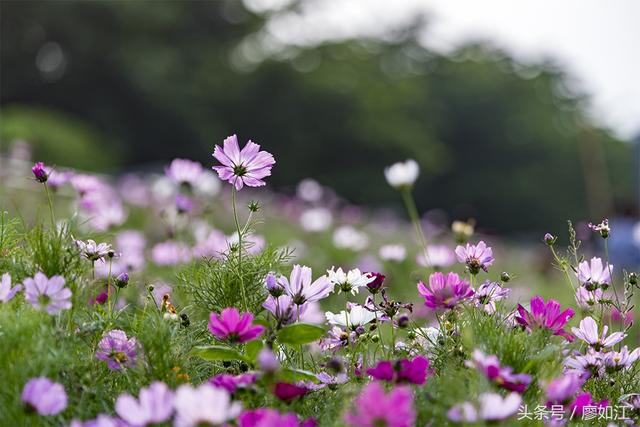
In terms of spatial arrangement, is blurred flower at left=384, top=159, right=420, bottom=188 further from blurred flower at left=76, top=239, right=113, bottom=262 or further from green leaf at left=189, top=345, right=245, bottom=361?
green leaf at left=189, top=345, right=245, bottom=361

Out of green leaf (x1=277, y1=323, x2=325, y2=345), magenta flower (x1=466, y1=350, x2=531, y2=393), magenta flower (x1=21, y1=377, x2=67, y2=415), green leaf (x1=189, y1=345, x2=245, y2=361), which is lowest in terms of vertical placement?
magenta flower (x1=21, y1=377, x2=67, y2=415)

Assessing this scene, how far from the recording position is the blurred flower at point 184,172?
2.90m

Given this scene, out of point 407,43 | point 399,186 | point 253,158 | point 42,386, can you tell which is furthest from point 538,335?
point 407,43

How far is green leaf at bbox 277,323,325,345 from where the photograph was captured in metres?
1.65

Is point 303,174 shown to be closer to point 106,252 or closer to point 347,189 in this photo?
point 347,189

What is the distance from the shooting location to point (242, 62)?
1035 inches

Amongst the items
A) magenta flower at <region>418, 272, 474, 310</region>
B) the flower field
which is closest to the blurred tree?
the flower field

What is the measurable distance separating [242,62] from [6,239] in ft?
81.5

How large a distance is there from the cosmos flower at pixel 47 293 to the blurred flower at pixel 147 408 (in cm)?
40

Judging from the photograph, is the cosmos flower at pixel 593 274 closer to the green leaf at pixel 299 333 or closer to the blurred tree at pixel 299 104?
the green leaf at pixel 299 333

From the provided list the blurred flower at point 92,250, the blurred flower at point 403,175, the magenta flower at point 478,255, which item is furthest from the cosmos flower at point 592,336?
the blurred flower at point 403,175

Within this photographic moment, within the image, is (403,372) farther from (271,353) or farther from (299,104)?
(299,104)

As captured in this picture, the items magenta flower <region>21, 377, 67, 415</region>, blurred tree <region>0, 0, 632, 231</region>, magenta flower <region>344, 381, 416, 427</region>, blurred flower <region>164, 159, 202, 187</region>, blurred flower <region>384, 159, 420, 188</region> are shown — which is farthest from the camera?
blurred tree <region>0, 0, 632, 231</region>

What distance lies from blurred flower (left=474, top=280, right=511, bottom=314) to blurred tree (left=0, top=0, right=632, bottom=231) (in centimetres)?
2054
